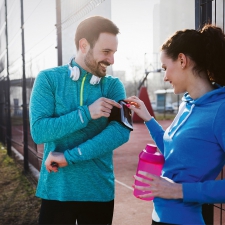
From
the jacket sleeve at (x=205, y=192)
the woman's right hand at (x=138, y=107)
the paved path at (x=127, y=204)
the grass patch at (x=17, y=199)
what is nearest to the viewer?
→ the jacket sleeve at (x=205, y=192)

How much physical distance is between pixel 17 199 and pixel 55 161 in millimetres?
3893

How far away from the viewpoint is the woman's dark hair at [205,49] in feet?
4.80

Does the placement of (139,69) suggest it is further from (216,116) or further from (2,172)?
(216,116)

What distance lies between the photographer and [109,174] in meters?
1.91

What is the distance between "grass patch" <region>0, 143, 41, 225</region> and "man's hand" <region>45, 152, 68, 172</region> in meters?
2.83

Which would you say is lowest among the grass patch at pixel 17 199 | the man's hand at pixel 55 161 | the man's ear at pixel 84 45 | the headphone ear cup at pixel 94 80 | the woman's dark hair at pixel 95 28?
the grass patch at pixel 17 199

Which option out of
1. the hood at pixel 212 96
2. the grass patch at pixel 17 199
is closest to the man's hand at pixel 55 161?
the hood at pixel 212 96

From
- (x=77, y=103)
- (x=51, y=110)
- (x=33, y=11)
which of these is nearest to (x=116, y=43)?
(x=77, y=103)

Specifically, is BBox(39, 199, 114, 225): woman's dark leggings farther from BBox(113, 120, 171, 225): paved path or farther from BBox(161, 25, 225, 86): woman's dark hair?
BBox(113, 120, 171, 225): paved path

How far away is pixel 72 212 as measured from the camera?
1.84 m

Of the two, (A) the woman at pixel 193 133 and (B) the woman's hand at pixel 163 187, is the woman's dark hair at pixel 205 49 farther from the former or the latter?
(B) the woman's hand at pixel 163 187

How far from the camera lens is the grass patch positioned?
4434 millimetres

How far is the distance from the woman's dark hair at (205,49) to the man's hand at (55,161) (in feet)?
2.44

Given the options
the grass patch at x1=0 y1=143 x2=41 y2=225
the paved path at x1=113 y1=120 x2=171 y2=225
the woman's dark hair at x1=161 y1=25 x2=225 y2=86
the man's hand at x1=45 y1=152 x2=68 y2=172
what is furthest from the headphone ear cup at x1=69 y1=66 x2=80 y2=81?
the grass patch at x1=0 y1=143 x2=41 y2=225
